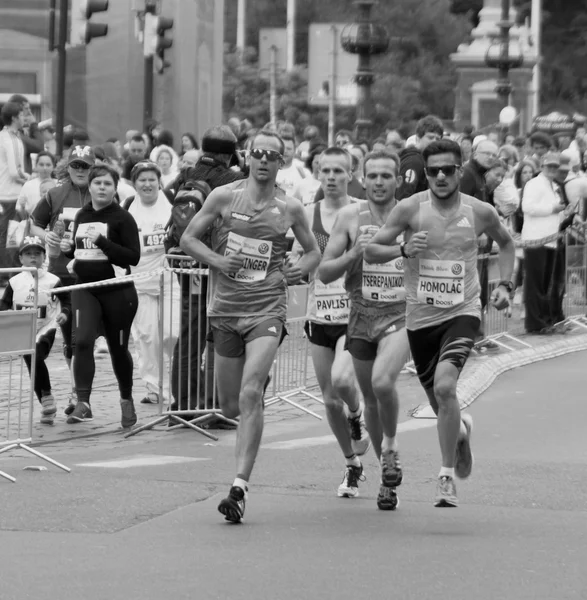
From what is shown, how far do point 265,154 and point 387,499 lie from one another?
189 centimetres

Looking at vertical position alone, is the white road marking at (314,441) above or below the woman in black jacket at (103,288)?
below

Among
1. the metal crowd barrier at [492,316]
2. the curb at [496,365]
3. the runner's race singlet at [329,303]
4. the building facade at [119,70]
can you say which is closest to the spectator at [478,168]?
the metal crowd barrier at [492,316]

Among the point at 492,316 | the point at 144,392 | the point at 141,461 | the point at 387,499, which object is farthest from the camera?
the point at 492,316

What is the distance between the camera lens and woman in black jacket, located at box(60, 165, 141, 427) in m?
12.2

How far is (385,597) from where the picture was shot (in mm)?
6996

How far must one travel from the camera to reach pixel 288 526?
8.53 m

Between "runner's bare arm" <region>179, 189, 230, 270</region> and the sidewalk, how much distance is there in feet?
7.72

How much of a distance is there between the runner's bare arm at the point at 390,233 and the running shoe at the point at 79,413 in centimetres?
378

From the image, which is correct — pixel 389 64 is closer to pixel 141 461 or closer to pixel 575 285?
pixel 575 285

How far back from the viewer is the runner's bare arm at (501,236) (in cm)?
923

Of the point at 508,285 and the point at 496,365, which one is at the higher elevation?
the point at 508,285

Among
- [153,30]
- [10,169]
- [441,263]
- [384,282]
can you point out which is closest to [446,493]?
[441,263]

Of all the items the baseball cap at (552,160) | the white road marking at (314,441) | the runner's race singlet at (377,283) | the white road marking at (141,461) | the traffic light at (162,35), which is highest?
the traffic light at (162,35)

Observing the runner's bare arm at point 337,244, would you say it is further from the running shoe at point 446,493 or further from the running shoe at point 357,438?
the running shoe at point 446,493
